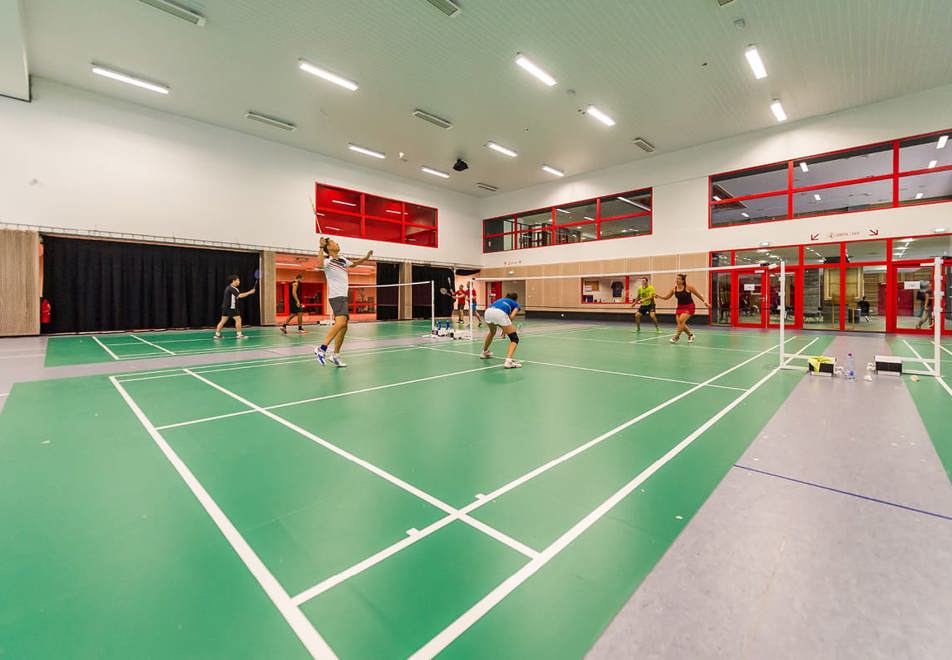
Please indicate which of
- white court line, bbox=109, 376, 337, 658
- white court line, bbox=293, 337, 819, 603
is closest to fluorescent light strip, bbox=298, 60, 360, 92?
white court line, bbox=109, 376, 337, 658

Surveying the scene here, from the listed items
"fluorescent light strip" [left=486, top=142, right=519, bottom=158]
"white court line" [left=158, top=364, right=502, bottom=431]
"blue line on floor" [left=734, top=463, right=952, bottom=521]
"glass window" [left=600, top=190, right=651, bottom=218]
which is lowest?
"blue line on floor" [left=734, top=463, right=952, bottom=521]

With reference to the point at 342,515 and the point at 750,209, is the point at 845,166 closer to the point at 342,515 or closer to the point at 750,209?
the point at 750,209

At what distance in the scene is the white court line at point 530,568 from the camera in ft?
4.83

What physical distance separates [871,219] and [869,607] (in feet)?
61.9

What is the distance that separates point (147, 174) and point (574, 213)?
20689mm

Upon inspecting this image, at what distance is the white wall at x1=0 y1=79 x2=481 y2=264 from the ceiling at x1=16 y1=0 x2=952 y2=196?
855mm

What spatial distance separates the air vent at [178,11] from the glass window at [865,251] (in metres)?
21.7

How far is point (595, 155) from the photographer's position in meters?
20.0

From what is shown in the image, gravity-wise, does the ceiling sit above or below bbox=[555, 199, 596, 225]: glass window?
above

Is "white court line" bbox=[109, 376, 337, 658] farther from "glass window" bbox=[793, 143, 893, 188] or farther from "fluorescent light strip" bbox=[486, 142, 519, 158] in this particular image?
"glass window" bbox=[793, 143, 893, 188]

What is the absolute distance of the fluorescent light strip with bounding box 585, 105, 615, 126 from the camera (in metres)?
15.3

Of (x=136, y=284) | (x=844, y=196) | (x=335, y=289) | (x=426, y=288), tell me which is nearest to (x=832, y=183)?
(x=844, y=196)

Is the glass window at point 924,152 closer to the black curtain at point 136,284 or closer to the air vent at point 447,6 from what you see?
the air vent at point 447,6

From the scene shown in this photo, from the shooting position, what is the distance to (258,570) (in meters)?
1.89
